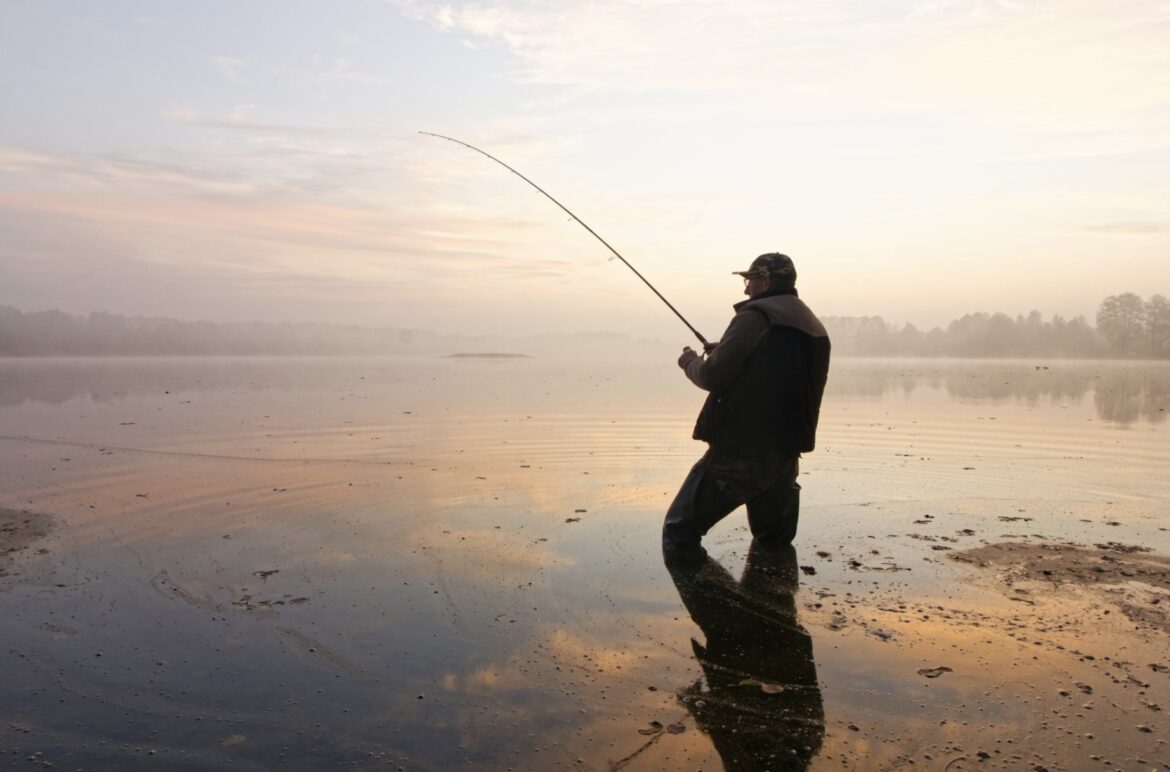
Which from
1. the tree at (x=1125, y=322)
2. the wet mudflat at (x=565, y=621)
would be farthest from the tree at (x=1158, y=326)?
the wet mudflat at (x=565, y=621)

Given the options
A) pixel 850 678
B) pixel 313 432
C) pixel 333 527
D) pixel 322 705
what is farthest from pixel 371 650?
pixel 313 432

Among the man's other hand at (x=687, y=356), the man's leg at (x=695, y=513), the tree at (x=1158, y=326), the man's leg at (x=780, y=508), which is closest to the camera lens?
the man's leg at (x=695, y=513)

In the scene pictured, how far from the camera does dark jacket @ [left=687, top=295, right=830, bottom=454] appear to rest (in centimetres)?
661

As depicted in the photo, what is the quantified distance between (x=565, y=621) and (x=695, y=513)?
2.03 m

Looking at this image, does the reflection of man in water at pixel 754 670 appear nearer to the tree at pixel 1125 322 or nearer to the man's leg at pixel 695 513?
the man's leg at pixel 695 513

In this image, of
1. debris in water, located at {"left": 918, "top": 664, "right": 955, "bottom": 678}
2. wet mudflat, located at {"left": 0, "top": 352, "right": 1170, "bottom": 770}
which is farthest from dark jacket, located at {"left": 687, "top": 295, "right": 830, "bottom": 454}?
debris in water, located at {"left": 918, "top": 664, "right": 955, "bottom": 678}

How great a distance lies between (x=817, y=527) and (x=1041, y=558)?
2.03 metres

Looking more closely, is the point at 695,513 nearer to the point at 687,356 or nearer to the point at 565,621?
the point at 687,356

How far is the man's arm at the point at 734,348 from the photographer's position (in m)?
6.58

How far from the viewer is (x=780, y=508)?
6.98m

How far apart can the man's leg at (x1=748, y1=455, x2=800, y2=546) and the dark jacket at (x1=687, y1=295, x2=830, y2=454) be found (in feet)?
0.88

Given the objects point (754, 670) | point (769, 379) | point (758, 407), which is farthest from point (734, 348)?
point (754, 670)

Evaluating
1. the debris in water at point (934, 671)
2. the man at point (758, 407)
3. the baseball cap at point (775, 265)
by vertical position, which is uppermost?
the baseball cap at point (775, 265)

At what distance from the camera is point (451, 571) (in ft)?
20.8
